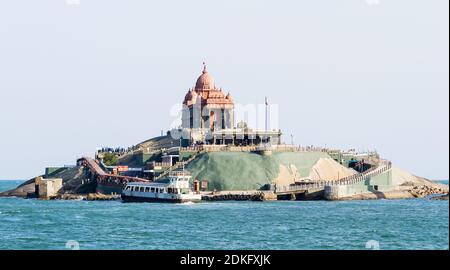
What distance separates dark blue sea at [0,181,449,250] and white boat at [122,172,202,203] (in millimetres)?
3597

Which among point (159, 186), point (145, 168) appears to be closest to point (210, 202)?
point (159, 186)

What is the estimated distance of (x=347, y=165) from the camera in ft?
534

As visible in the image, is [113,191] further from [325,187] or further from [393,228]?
[393,228]

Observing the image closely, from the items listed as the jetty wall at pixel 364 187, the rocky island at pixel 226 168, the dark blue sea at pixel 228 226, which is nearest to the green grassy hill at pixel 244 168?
the rocky island at pixel 226 168

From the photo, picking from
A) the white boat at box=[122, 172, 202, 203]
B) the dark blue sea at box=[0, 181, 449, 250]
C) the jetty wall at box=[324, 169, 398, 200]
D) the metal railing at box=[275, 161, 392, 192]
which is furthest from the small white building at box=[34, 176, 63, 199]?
the jetty wall at box=[324, 169, 398, 200]

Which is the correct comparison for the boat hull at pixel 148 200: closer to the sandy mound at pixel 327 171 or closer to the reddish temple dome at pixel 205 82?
the sandy mound at pixel 327 171

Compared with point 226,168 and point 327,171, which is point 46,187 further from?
point 327,171

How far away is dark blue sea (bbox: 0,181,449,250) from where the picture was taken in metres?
69.3

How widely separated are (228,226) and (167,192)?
42984mm

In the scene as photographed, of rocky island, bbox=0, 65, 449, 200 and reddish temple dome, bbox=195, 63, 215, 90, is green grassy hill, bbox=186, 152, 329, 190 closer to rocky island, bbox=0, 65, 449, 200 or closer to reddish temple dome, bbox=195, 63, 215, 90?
rocky island, bbox=0, 65, 449, 200

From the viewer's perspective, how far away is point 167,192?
416 ft

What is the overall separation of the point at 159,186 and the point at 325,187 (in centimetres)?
2297

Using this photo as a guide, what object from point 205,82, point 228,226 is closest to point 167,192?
point 228,226

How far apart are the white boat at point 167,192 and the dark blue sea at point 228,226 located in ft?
11.8
